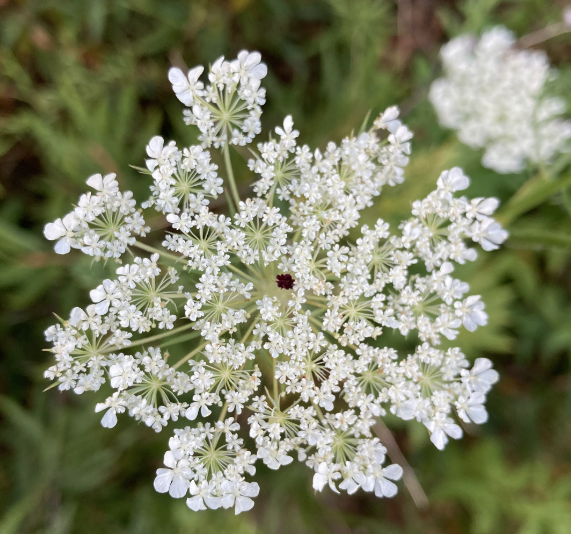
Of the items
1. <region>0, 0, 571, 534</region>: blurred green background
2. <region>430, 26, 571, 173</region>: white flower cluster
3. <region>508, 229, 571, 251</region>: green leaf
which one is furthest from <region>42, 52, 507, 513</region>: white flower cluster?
<region>430, 26, 571, 173</region>: white flower cluster

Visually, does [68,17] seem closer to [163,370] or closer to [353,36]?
[353,36]

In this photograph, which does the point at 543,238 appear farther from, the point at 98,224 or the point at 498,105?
the point at 98,224

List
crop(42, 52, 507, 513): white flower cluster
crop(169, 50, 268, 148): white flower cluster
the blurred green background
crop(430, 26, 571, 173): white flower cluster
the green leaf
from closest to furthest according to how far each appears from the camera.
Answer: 1. crop(42, 52, 507, 513): white flower cluster
2. crop(169, 50, 268, 148): white flower cluster
3. the green leaf
4. the blurred green background
5. crop(430, 26, 571, 173): white flower cluster

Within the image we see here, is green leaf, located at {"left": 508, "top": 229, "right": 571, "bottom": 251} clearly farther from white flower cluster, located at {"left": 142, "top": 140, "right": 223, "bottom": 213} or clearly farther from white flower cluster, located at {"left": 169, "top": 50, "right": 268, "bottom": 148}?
white flower cluster, located at {"left": 142, "top": 140, "right": 223, "bottom": 213}

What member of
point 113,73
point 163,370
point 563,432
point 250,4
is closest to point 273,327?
point 163,370

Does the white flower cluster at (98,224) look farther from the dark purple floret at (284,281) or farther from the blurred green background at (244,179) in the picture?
the blurred green background at (244,179)

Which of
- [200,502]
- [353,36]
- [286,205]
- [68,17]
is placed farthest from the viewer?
[353,36]
